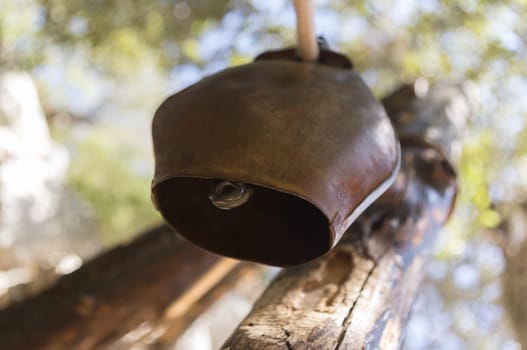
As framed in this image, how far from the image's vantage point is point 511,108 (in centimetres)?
356

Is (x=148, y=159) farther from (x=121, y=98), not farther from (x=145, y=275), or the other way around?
(x=145, y=275)

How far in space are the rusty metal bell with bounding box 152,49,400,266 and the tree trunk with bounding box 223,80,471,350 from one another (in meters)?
0.12

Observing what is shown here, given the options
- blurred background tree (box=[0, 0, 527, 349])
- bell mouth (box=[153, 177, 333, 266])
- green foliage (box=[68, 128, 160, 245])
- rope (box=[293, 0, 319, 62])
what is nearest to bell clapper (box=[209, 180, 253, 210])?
bell mouth (box=[153, 177, 333, 266])

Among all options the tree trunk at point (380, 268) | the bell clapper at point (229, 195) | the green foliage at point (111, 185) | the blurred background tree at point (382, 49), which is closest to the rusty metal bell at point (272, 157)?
Answer: the bell clapper at point (229, 195)

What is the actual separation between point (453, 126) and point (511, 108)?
1765 mm

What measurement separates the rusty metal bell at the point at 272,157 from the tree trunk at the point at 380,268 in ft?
0.38

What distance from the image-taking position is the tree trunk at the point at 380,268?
3.75 ft

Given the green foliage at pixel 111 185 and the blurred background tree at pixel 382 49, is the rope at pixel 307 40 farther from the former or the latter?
the green foliage at pixel 111 185

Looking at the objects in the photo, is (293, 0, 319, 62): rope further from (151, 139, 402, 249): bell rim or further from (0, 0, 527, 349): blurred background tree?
(0, 0, 527, 349): blurred background tree

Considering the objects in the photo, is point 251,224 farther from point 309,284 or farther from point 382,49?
point 382,49

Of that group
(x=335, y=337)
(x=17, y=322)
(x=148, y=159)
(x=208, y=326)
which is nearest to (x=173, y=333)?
(x=17, y=322)

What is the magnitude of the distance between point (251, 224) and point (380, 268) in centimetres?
33

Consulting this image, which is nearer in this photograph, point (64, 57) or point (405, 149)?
point (405, 149)

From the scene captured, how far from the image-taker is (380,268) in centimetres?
144
